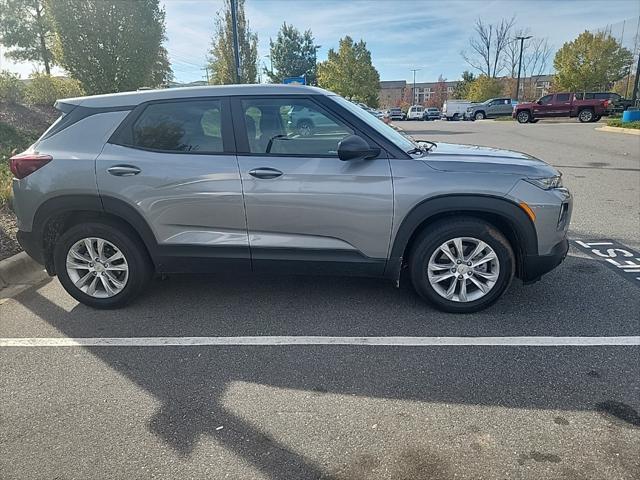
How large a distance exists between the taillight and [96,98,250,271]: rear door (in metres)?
0.48

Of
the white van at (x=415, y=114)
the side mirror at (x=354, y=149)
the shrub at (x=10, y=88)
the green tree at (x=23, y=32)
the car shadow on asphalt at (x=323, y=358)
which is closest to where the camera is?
the car shadow on asphalt at (x=323, y=358)

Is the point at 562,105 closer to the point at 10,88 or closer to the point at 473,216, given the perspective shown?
the point at 10,88

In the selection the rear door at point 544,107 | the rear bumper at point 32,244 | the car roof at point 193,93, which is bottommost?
the rear door at point 544,107

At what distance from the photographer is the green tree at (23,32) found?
25172 millimetres

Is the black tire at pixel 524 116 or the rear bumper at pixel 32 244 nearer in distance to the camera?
the rear bumper at pixel 32 244

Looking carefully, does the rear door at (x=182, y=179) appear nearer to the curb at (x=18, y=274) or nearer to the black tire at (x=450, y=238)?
the black tire at (x=450, y=238)

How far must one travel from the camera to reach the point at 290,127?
12.6ft

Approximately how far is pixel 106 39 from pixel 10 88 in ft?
10.3

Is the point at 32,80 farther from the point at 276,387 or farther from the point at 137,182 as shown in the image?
the point at 276,387

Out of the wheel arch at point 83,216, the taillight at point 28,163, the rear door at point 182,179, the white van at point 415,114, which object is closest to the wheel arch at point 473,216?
the rear door at point 182,179

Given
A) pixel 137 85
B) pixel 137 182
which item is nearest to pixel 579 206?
pixel 137 182

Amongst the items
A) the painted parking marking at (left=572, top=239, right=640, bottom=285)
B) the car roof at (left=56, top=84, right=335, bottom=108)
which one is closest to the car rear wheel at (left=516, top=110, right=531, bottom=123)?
the painted parking marking at (left=572, top=239, right=640, bottom=285)

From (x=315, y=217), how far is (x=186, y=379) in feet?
4.84

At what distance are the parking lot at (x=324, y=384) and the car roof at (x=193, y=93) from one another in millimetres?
1709
